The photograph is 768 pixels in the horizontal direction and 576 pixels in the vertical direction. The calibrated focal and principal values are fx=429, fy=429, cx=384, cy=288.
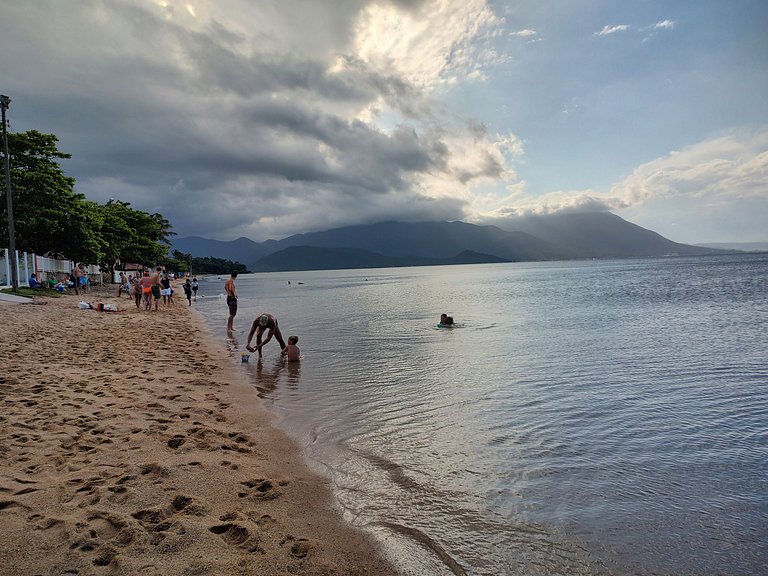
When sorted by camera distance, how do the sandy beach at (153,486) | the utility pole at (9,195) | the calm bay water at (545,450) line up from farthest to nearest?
the utility pole at (9,195), the calm bay water at (545,450), the sandy beach at (153,486)

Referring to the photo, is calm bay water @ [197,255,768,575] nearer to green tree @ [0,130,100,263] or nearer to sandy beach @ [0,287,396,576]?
sandy beach @ [0,287,396,576]

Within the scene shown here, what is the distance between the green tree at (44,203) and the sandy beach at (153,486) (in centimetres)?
2902

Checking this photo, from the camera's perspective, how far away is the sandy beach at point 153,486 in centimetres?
330

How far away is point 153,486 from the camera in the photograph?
438 cm

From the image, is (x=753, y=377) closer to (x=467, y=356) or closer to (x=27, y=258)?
(x=467, y=356)

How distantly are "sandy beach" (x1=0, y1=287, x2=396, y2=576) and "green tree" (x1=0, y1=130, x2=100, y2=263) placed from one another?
1142 inches

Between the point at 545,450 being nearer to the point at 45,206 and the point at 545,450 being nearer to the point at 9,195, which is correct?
the point at 9,195

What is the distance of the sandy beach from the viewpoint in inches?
130

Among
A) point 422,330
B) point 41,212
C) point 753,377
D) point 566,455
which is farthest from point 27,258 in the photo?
point 753,377

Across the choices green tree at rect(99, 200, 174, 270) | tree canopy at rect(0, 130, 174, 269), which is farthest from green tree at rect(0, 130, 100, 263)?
green tree at rect(99, 200, 174, 270)

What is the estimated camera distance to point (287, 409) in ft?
27.1

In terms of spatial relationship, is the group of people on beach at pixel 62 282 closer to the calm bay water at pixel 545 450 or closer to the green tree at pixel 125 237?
the green tree at pixel 125 237

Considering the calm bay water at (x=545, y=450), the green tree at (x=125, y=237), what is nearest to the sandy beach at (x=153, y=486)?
the calm bay water at (x=545, y=450)

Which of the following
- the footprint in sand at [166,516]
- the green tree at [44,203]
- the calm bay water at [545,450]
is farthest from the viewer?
the green tree at [44,203]
